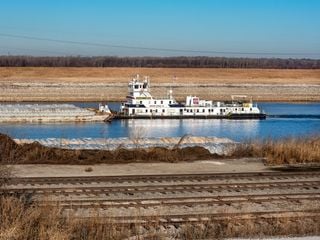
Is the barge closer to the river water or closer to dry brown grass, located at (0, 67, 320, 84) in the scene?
the river water

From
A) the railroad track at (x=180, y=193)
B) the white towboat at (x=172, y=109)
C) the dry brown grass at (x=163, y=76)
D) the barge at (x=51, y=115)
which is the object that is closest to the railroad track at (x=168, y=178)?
the railroad track at (x=180, y=193)

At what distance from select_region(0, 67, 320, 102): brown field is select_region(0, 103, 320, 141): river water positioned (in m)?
30.6

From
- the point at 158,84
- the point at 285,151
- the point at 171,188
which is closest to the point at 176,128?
the point at 285,151

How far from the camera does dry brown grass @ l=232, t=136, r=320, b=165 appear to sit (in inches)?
889

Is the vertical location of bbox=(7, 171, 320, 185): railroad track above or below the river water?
above

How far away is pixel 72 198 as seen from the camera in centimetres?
1456

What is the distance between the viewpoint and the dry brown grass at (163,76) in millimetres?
121500

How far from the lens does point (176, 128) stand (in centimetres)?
5841

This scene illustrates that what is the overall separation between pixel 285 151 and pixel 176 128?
35.4m

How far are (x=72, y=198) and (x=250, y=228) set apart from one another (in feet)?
14.5

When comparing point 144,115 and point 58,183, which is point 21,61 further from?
point 58,183

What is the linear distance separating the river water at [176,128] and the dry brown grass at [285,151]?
877 inches

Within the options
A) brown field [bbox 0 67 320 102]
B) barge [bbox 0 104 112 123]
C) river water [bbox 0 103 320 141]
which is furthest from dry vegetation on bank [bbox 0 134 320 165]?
brown field [bbox 0 67 320 102]

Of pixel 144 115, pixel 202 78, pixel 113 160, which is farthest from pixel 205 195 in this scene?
pixel 202 78
